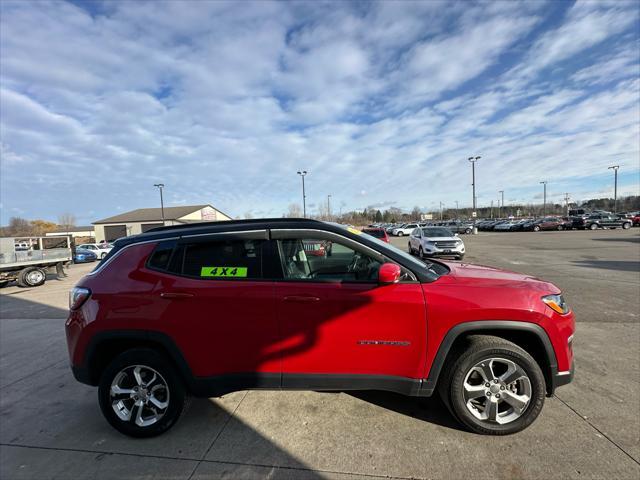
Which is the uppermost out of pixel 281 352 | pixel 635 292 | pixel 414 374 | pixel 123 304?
pixel 123 304

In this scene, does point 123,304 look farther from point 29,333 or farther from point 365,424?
point 29,333

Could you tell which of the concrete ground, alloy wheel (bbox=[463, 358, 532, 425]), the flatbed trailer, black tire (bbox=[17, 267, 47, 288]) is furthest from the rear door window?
black tire (bbox=[17, 267, 47, 288])

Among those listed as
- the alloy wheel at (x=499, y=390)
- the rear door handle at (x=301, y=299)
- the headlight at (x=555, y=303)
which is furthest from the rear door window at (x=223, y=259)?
the headlight at (x=555, y=303)

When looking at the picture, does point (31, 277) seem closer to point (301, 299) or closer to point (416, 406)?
point (301, 299)

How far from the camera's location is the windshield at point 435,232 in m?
15.9

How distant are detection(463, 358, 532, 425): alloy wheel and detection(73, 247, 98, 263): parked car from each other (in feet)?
108

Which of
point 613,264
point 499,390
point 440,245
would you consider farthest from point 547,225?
point 499,390

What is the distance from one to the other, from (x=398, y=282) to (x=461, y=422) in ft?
4.28

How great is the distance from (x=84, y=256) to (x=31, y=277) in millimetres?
17630

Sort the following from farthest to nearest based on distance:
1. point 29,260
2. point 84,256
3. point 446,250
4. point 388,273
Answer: point 84,256 < point 446,250 < point 29,260 < point 388,273

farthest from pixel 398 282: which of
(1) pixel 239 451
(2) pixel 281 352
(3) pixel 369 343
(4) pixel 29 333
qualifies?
(4) pixel 29 333

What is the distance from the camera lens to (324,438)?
2.66m

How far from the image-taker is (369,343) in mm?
2586

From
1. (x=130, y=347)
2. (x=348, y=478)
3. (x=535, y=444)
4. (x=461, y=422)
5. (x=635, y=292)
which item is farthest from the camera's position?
(x=635, y=292)
